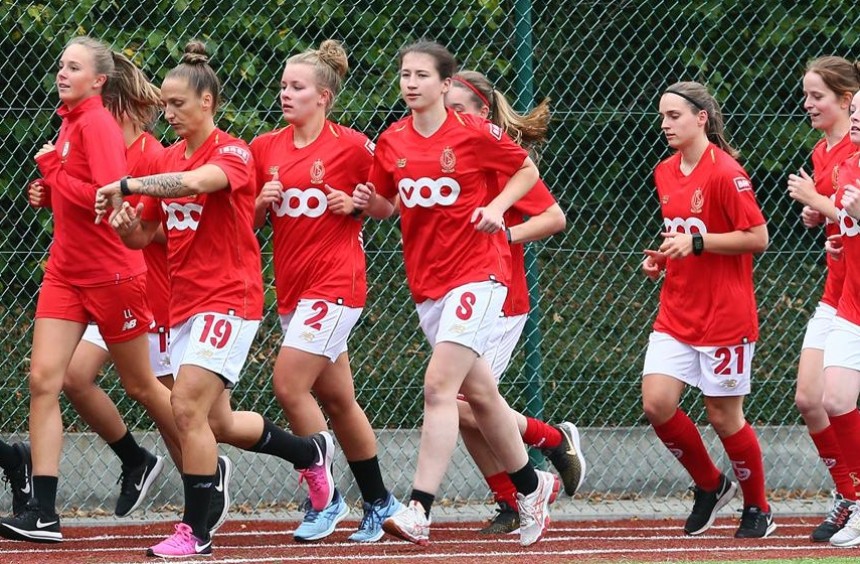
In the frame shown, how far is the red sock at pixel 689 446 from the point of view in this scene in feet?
22.2

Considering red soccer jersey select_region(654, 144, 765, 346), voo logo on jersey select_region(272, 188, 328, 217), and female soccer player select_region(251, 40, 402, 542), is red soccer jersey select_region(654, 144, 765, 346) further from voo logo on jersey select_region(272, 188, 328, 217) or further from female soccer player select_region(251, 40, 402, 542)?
voo logo on jersey select_region(272, 188, 328, 217)

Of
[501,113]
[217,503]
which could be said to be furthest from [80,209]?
[501,113]

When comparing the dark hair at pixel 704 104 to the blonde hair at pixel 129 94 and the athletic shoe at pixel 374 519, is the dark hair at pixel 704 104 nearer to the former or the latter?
the athletic shoe at pixel 374 519

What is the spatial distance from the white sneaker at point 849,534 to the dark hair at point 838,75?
1.89 m

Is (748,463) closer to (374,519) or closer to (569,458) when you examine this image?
(569,458)

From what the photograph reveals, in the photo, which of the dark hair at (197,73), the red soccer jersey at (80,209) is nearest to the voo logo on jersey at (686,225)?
the dark hair at (197,73)

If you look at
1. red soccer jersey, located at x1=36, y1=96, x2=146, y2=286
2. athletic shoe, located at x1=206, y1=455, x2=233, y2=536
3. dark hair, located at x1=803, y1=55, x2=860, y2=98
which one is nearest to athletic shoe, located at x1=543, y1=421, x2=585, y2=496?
athletic shoe, located at x1=206, y1=455, x2=233, y2=536

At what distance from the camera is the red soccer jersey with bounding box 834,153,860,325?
20.9 feet

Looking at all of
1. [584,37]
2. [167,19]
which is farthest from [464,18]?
[167,19]

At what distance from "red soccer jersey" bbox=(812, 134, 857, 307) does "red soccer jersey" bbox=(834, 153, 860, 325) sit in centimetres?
26

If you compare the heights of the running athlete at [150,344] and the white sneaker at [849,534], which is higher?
the white sneaker at [849,534]

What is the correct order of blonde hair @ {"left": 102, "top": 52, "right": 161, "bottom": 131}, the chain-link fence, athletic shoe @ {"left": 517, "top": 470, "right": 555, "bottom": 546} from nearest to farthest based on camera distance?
athletic shoe @ {"left": 517, "top": 470, "right": 555, "bottom": 546}, blonde hair @ {"left": 102, "top": 52, "right": 161, "bottom": 131}, the chain-link fence

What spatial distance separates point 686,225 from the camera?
6.70m

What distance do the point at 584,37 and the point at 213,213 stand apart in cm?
308
